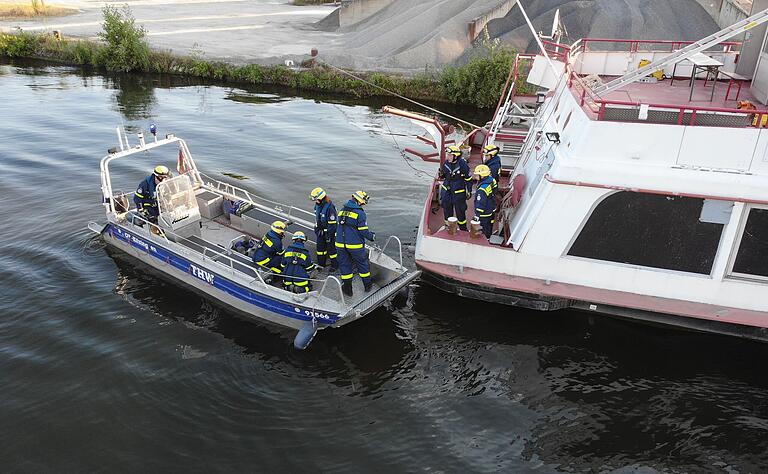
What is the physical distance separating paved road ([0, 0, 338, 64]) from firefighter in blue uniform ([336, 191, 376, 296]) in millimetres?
Result: 21670

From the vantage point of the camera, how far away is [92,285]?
1145 cm

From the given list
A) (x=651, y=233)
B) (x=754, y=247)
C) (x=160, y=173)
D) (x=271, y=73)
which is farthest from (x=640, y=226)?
(x=271, y=73)

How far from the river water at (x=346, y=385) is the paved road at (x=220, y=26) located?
20.3 metres

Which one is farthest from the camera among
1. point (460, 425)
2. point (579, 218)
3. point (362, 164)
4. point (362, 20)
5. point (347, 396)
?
point (362, 20)

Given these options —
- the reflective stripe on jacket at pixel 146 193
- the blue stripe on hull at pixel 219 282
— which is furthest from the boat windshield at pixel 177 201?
the blue stripe on hull at pixel 219 282

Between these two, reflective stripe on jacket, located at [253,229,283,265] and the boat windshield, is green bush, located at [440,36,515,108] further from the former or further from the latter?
reflective stripe on jacket, located at [253,229,283,265]

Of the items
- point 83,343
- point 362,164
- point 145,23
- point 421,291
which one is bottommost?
point 83,343

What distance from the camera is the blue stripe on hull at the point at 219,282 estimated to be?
9.47 m

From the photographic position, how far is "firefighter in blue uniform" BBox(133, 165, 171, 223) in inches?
462

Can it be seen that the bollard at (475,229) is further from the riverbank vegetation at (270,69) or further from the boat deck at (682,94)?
the riverbank vegetation at (270,69)

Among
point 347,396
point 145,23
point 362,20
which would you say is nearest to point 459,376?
point 347,396

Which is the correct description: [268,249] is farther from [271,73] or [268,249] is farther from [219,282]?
[271,73]

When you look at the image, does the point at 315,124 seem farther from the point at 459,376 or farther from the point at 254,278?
the point at 459,376

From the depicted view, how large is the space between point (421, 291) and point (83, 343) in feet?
21.0
